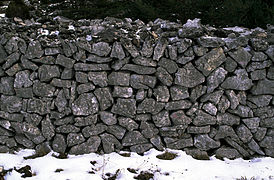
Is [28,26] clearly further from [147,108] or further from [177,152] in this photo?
[177,152]

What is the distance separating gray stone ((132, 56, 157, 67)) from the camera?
558 centimetres

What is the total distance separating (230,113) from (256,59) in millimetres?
1233

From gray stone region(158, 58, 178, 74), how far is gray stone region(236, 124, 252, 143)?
1898mm

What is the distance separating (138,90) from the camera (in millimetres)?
5742

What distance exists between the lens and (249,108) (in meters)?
5.89

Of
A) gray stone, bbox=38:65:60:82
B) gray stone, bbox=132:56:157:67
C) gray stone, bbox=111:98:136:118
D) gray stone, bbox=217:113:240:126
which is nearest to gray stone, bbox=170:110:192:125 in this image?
gray stone, bbox=217:113:240:126

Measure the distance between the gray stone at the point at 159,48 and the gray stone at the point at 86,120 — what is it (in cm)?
174

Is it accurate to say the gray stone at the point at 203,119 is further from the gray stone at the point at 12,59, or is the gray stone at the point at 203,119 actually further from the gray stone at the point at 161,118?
the gray stone at the point at 12,59

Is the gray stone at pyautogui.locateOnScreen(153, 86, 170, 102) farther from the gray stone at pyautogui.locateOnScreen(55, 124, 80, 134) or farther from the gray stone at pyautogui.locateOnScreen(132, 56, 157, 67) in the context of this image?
the gray stone at pyautogui.locateOnScreen(55, 124, 80, 134)

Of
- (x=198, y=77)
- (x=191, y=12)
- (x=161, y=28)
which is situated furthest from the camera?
(x=191, y=12)

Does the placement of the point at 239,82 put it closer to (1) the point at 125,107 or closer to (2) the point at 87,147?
(1) the point at 125,107

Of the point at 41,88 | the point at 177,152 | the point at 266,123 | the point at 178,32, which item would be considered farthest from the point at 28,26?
the point at 266,123

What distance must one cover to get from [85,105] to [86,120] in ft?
1.04

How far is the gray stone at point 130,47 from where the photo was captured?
5.50 meters
